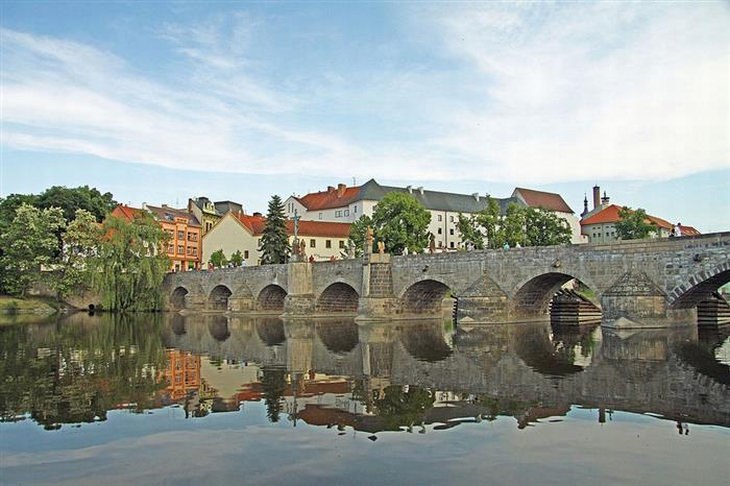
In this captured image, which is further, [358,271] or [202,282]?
[202,282]

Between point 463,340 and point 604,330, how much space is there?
600 cm

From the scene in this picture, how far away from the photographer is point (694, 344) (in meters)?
21.4

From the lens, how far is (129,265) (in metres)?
52.0

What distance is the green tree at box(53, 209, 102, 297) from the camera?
5325 cm

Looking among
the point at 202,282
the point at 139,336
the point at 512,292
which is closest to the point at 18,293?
the point at 202,282

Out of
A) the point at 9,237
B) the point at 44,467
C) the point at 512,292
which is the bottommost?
the point at 44,467

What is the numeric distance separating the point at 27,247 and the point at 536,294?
43247 mm

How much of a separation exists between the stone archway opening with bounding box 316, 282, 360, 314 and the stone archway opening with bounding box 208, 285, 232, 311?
1432 cm

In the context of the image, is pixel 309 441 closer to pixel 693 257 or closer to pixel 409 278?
pixel 693 257

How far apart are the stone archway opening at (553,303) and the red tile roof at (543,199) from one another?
59.2 metres

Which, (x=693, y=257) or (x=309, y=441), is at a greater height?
(x=693, y=257)

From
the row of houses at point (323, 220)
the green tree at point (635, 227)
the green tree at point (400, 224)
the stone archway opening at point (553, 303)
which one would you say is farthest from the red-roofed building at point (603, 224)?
the stone archway opening at point (553, 303)

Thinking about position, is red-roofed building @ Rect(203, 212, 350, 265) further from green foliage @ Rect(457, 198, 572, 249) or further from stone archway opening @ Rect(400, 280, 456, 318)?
stone archway opening @ Rect(400, 280, 456, 318)

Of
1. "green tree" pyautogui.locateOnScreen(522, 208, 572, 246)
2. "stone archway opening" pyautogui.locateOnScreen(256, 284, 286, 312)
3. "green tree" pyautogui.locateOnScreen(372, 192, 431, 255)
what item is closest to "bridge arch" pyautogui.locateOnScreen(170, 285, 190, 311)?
"stone archway opening" pyautogui.locateOnScreen(256, 284, 286, 312)
